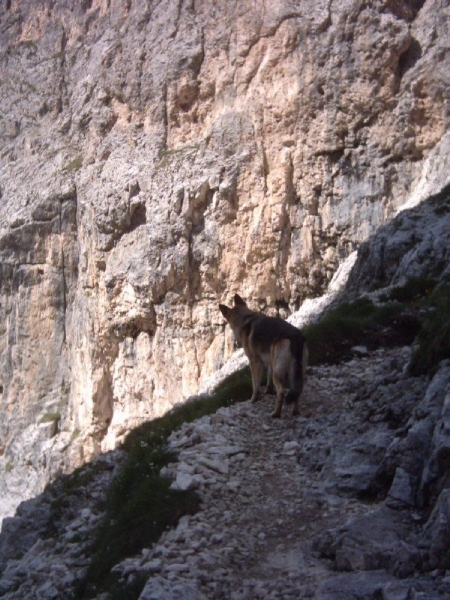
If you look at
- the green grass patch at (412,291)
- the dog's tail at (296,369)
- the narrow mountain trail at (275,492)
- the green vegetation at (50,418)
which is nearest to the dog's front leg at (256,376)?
the narrow mountain trail at (275,492)

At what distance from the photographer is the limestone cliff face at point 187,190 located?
87.1 ft

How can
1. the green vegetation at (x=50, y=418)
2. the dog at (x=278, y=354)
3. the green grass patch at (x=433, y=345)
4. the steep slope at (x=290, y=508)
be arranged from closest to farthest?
the steep slope at (x=290, y=508) → the green grass patch at (x=433, y=345) → the dog at (x=278, y=354) → the green vegetation at (x=50, y=418)

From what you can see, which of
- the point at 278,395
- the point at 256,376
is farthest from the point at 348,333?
the point at 278,395

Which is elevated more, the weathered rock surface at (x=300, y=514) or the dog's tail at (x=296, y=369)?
the dog's tail at (x=296, y=369)

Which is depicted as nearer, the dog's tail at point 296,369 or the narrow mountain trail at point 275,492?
the narrow mountain trail at point 275,492

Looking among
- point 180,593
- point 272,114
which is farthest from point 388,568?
point 272,114

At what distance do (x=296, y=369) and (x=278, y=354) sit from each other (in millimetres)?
395

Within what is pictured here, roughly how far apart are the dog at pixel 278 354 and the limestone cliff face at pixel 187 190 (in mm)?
15733

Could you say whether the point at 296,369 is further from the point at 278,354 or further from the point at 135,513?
the point at 135,513

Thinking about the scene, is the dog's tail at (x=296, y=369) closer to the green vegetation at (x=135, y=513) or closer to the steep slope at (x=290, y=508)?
the steep slope at (x=290, y=508)

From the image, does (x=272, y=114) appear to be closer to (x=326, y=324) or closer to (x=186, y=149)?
(x=186, y=149)

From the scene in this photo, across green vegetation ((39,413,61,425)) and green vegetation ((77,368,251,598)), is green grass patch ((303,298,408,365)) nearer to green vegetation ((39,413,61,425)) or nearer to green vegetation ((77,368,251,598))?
green vegetation ((77,368,251,598))

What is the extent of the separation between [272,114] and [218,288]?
785 cm

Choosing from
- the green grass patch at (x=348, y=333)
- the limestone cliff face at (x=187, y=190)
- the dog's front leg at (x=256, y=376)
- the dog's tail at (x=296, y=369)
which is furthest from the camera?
the limestone cliff face at (x=187, y=190)
